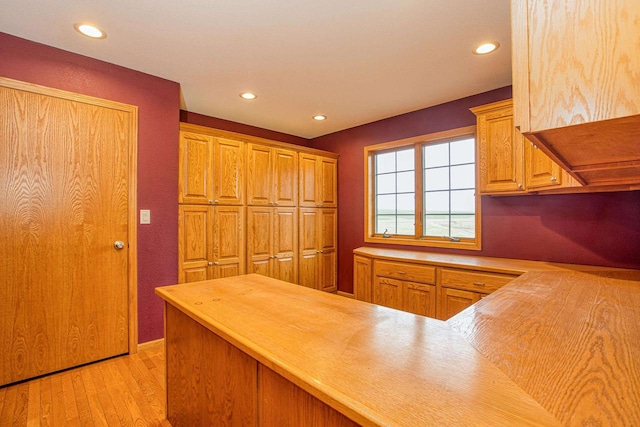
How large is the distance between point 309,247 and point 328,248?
376mm

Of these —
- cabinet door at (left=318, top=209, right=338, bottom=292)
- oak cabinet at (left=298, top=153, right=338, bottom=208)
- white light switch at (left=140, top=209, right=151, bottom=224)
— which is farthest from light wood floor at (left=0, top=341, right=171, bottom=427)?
oak cabinet at (left=298, top=153, right=338, bottom=208)

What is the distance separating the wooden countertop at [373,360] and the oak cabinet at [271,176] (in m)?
2.34

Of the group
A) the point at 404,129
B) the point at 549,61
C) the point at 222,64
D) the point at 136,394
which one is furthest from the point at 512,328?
the point at 404,129

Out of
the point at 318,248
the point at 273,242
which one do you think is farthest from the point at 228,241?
the point at 318,248

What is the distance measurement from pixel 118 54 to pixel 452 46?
8.59 ft

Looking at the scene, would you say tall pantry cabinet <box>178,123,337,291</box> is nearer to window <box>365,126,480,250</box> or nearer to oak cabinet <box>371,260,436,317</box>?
window <box>365,126,480,250</box>

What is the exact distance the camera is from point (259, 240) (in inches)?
144

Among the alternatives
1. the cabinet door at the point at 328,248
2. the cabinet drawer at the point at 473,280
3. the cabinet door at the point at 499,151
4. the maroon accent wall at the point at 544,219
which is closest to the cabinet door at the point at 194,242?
the cabinet door at the point at 328,248

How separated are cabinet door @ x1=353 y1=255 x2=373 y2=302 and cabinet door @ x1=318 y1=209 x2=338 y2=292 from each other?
0.84 m

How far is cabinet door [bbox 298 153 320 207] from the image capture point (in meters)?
4.10

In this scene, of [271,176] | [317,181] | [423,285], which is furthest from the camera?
[317,181]

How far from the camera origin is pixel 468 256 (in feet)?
10.2

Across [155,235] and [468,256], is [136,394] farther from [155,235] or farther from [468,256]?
[468,256]

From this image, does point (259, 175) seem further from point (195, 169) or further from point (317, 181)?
point (317, 181)
